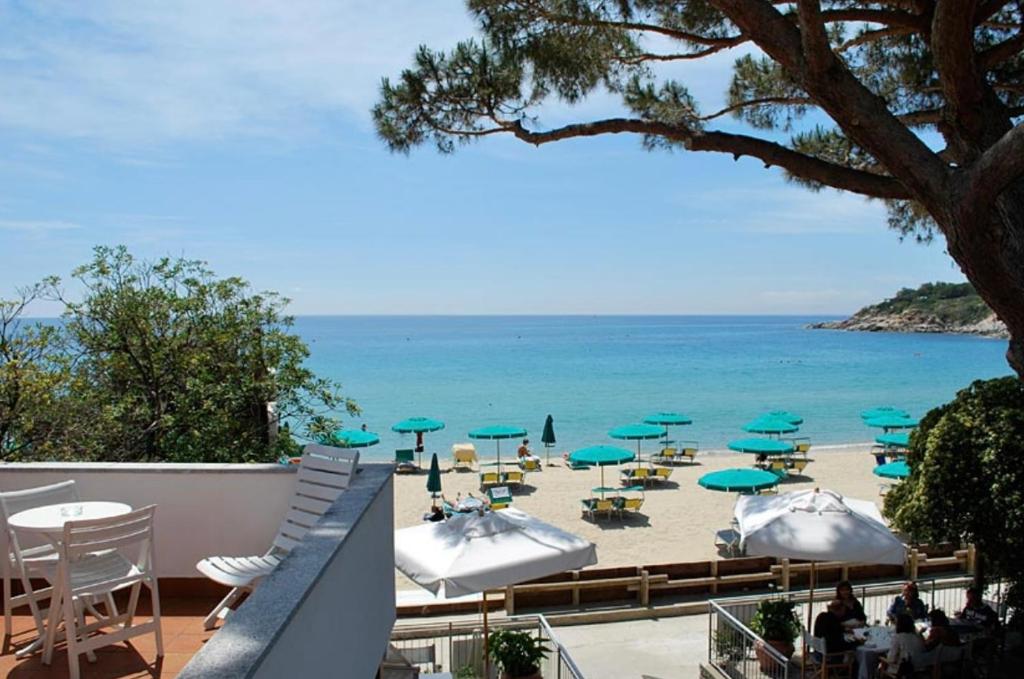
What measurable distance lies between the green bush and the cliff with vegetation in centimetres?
11558

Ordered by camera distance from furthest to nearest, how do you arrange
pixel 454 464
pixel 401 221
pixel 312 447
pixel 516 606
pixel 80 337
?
pixel 401 221
pixel 454 464
pixel 516 606
pixel 80 337
pixel 312 447

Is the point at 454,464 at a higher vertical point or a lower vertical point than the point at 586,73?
lower

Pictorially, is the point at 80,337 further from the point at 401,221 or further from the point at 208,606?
the point at 401,221

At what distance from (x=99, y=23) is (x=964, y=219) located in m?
7.95

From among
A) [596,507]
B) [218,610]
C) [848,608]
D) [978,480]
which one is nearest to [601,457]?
[596,507]

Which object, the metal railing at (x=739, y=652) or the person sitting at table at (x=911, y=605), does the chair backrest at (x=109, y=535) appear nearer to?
the metal railing at (x=739, y=652)

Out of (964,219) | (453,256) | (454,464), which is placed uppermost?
(453,256)

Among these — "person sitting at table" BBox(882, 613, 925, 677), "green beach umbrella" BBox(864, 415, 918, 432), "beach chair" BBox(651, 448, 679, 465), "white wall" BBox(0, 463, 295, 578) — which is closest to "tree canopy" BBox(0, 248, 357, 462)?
"white wall" BBox(0, 463, 295, 578)

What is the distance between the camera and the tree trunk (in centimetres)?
486

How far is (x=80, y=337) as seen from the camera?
8109 mm

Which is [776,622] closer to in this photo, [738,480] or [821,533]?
[821,533]

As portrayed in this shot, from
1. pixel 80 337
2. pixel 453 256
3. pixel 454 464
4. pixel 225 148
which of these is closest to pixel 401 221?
pixel 453 256

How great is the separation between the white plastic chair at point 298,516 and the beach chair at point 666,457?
2141 centimetres

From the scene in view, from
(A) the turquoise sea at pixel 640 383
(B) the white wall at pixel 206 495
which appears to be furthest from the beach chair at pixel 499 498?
(A) the turquoise sea at pixel 640 383
